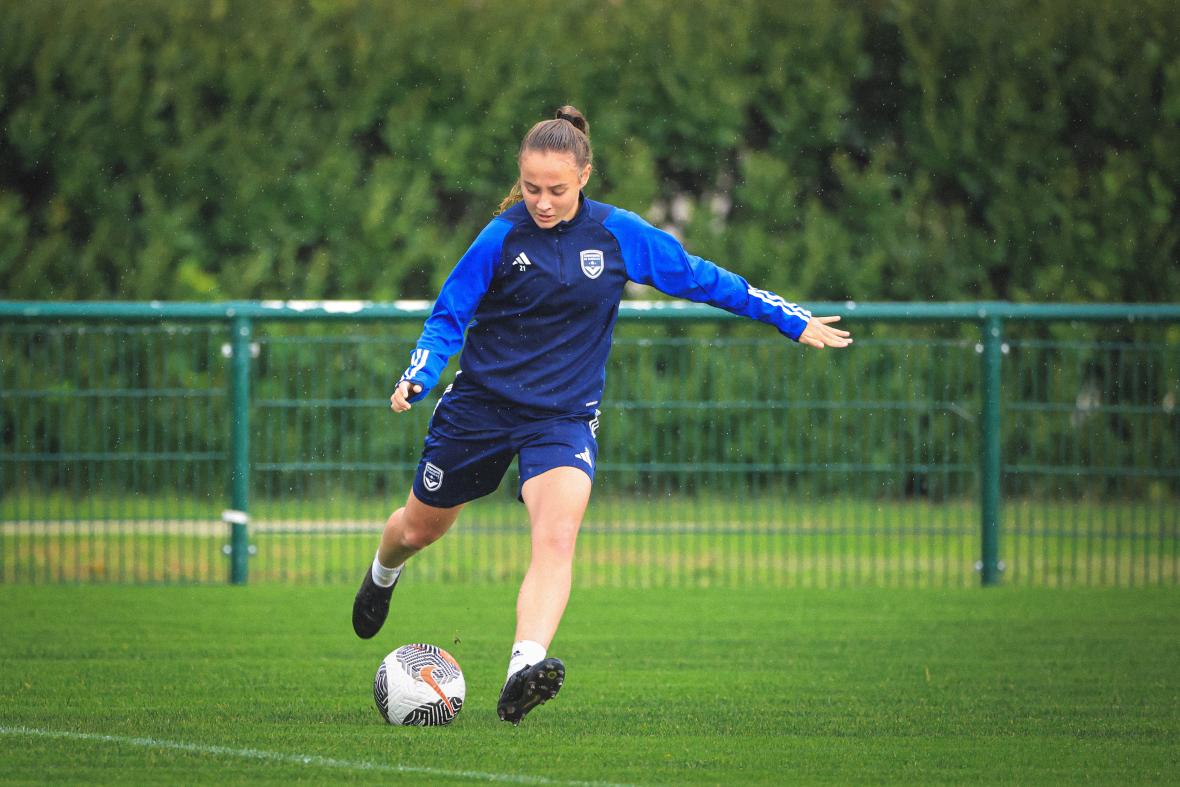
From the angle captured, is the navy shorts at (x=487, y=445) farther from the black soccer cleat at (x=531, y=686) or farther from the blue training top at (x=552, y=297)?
Answer: the black soccer cleat at (x=531, y=686)

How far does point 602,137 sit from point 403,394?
8.37 metres

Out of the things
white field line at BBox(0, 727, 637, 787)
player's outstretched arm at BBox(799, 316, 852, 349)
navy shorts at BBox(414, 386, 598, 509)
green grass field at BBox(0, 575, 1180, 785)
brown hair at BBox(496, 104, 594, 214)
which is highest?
brown hair at BBox(496, 104, 594, 214)

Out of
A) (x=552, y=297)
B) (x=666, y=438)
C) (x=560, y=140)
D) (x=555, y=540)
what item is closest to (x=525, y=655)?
(x=555, y=540)

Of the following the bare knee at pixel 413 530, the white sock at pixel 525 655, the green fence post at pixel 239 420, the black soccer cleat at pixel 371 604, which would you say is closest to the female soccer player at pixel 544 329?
the bare knee at pixel 413 530

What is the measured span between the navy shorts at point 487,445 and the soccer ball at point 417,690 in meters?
0.65

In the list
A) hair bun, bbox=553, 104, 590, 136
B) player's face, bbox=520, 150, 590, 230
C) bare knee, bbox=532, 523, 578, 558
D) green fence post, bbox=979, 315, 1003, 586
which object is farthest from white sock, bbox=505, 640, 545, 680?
green fence post, bbox=979, 315, 1003, 586

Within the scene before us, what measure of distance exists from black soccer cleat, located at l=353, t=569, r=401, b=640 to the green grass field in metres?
0.24

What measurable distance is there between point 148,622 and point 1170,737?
4.98m

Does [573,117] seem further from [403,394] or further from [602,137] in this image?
[602,137]

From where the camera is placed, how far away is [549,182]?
577 centimetres

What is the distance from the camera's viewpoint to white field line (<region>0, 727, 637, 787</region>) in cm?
489

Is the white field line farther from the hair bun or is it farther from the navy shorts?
the hair bun

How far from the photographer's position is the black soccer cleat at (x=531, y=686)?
530cm

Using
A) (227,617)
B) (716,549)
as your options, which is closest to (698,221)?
(716,549)
